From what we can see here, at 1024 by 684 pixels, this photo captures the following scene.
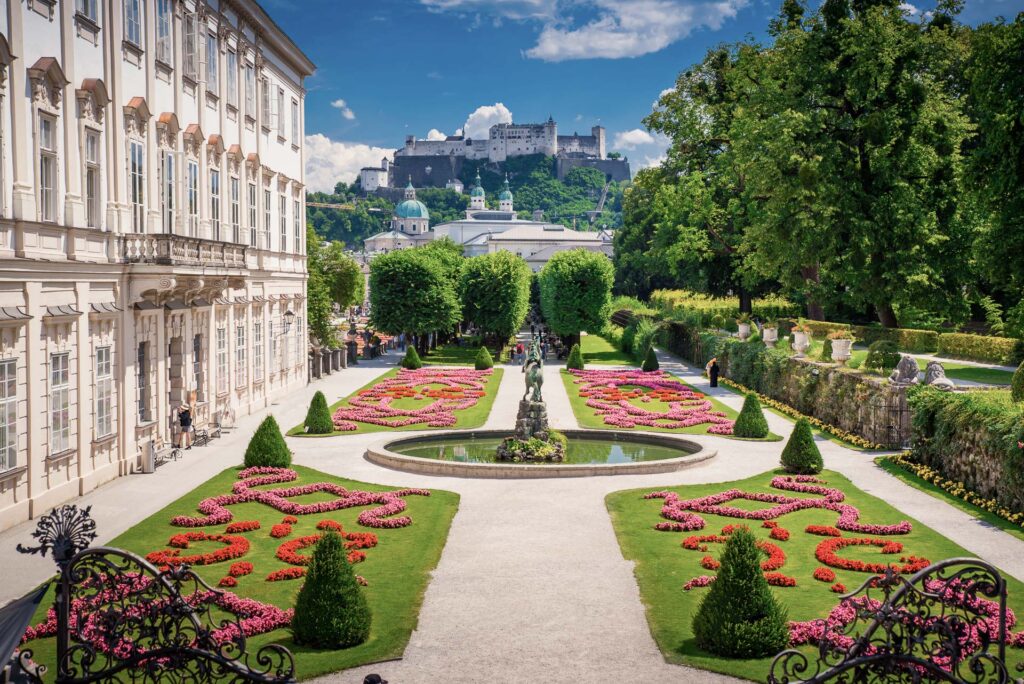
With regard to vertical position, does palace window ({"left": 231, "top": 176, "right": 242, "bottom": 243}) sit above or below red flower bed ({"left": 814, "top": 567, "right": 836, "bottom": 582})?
above

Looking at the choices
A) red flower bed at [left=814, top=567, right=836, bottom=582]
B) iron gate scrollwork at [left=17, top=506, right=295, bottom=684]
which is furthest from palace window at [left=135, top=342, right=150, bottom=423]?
red flower bed at [left=814, top=567, right=836, bottom=582]

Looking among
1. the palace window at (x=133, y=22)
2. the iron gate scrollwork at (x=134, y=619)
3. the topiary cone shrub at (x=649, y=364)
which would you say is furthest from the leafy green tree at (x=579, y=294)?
the iron gate scrollwork at (x=134, y=619)

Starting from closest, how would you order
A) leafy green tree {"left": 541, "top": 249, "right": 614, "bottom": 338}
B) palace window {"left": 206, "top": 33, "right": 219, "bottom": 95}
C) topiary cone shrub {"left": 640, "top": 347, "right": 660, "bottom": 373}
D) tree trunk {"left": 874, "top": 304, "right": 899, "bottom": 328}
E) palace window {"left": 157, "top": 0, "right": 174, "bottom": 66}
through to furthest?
palace window {"left": 157, "top": 0, "right": 174, "bottom": 66} < palace window {"left": 206, "top": 33, "right": 219, "bottom": 95} < tree trunk {"left": 874, "top": 304, "right": 899, "bottom": 328} < topiary cone shrub {"left": 640, "top": 347, "right": 660, "bottom": 373} < leafy green tree {"left": 541, "top": 249, "right": 614, "bottom": 338}

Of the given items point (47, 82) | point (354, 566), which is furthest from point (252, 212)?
point (354, 566)

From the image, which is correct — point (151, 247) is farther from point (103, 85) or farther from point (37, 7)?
point (37, 7)

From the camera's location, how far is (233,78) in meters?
34.6

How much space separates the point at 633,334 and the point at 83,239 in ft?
150

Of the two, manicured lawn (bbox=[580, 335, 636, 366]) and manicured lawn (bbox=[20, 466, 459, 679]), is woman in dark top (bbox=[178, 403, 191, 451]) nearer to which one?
manicured lawn (bbox=[20, 466, 459, 679])

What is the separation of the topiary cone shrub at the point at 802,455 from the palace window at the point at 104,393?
15236 mm

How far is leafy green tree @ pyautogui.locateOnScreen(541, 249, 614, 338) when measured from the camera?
6158cm

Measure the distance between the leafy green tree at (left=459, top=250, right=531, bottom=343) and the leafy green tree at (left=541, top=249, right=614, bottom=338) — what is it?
7.57ft

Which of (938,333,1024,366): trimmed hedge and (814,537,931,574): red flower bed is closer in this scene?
(814,537,931,574): red flower bed

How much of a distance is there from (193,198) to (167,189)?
2.44 metres

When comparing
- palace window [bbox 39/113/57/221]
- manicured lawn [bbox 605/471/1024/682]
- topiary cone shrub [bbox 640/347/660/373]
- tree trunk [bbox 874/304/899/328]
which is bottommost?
manicured lawn [bbox 605/471/1024/682]
